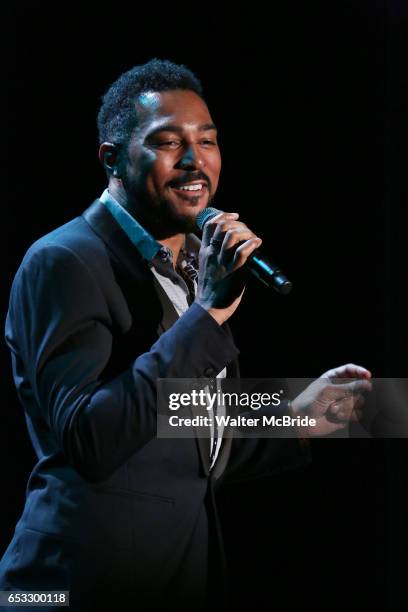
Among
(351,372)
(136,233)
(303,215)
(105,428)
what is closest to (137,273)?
(136,233)

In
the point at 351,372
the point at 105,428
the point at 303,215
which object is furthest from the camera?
the point at 303,215

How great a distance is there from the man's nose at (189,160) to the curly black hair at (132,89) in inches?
4.8

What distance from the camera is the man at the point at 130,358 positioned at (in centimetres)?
123

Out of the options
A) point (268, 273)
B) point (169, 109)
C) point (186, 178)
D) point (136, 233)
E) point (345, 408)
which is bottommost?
point (345, 408)

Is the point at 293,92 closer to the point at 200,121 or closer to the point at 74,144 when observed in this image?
the point at 74,144

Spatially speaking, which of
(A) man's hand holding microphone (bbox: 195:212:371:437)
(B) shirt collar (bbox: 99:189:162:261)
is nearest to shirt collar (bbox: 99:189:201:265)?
(B) shirt collar (bbox: 99:189:162:261)

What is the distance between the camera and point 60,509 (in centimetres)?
133

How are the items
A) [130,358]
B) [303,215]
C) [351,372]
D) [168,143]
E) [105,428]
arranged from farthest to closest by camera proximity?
[303,215] → [351,372] → [168,143] → [130,358] → [105,428]

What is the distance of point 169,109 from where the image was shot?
1.49m

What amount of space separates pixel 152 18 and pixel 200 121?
757 mm

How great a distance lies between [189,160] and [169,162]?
0.04 meters

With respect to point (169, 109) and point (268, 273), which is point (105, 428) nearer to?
point (268, 273)

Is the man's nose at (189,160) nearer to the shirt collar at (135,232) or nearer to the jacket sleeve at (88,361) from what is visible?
the shirt collar at (135,232)

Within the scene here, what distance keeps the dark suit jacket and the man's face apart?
86 millimetres
